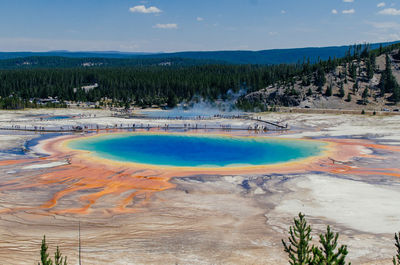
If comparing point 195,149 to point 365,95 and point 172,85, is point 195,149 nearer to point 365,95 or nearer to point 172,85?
point 365,95

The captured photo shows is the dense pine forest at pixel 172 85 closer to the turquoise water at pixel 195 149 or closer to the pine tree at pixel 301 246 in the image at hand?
the turquoise water at pixel 195 149

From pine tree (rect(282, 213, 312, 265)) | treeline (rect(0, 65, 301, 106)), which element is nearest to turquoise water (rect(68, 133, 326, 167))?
pine tree (rect(282, 213, 312, 265))

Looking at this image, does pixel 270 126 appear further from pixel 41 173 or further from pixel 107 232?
pixel 107 232

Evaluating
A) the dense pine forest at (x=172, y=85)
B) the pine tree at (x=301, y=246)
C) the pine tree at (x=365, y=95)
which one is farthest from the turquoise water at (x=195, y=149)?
the pine tree at (x=365, y=95)

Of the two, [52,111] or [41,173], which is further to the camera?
[52,111]

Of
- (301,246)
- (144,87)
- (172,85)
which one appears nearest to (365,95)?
(172,85)

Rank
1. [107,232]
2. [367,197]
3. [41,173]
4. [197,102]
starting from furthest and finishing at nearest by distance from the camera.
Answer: [197,102] < [41,173] < [367,197] < [107,232]

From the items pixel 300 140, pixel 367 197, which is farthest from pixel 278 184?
pixel 300 140

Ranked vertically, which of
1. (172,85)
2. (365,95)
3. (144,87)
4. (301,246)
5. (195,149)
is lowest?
(195,149)
